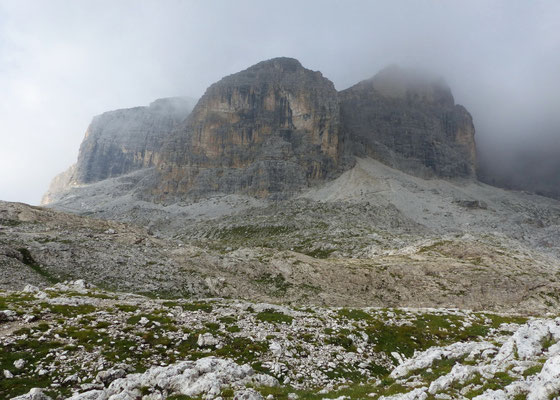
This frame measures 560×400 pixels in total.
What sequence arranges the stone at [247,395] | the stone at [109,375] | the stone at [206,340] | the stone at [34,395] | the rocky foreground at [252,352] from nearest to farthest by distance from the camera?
the stone at [34,395], the stone at [247,395], the rocky foreground at [252,352], the stone at [109,375], the stone at [206,340]

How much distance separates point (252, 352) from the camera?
66.8ft

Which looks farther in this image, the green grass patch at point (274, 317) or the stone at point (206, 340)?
the green grass patch at point (274, 317)

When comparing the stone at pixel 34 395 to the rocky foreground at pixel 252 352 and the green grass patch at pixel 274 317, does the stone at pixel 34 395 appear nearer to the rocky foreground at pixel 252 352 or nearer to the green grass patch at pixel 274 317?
the rocky foreground at pixel 252 352

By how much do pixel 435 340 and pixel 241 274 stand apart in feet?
132

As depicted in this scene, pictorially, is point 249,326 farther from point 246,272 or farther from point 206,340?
point 246,272

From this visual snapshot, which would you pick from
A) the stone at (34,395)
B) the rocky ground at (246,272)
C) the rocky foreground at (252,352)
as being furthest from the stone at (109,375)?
the rocky ground at (246,272)

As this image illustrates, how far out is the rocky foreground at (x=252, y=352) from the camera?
13.2 meters

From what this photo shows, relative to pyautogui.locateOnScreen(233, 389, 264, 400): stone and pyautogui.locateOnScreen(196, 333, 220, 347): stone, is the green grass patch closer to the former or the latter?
pyautogui.locateOnScreen(196, 333, 220, 347): stone

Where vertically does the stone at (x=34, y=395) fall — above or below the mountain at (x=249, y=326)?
above

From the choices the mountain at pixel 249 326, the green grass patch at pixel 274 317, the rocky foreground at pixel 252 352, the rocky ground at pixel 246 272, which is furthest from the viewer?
the rocky ground at pixel 246 272

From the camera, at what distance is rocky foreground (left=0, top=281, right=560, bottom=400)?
13242 millimetres

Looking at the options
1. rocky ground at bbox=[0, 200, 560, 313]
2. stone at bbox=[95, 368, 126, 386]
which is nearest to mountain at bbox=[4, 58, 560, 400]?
stone at bbox=[95, 368, 126, 386]

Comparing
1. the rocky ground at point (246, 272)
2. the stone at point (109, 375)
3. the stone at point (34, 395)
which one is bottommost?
the rocky ground at point (246, 272)

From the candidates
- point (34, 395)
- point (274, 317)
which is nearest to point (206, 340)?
point (274, 317)
